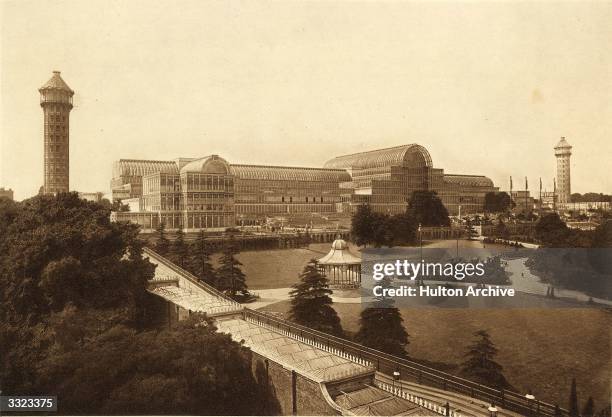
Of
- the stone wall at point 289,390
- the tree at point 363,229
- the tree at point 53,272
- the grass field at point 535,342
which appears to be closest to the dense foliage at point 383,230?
the tree at point 363,229

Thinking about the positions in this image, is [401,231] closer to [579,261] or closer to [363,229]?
[363,229]

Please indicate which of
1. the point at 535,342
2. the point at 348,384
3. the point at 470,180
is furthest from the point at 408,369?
the point at 470,180

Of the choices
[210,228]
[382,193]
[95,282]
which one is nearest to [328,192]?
[382,193]

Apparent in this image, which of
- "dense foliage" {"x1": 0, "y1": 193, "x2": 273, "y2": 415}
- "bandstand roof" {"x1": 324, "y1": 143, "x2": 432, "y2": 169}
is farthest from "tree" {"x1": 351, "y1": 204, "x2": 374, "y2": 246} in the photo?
"bandstand roof" {"x1": 324, "y1": 143, "x2": 432, "y2": 169}

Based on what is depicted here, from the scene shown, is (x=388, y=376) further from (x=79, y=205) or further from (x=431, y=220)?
(x=431, y=220)

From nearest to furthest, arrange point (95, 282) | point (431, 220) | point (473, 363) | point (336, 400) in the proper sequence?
point (336, 400), point (473, 363), point (95, 282), point (431, 220)

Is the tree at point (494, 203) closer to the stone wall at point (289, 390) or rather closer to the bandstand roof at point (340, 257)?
the bandstand roof at point (340, 257)

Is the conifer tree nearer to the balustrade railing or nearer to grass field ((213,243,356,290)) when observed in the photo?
the balustrade railing
